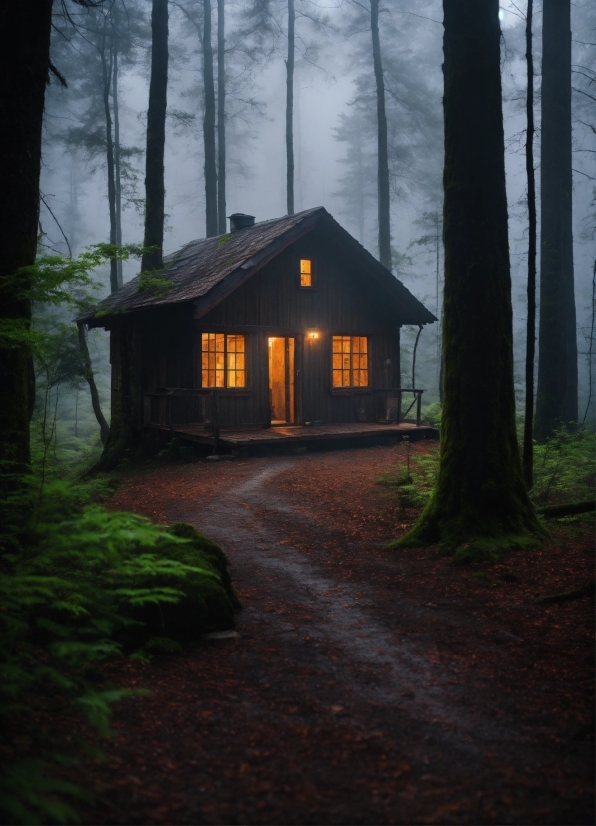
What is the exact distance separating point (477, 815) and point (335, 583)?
3.92 meters

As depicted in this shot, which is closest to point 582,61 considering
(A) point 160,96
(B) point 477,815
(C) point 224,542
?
(A) point 160,96

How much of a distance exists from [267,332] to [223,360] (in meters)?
1.44

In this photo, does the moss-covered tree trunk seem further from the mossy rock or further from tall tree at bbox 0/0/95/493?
the mossy rock

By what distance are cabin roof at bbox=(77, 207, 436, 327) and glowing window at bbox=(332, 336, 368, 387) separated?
1696 millimetres

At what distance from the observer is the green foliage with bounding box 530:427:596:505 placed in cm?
1008

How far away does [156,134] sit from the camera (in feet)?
56.4

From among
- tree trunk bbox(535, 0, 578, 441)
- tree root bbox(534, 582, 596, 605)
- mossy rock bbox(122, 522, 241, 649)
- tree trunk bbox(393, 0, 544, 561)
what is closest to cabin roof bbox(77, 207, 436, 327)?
tree trunk bbox(535, 0, 578, 441)

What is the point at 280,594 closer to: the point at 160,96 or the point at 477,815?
the point at 477,815

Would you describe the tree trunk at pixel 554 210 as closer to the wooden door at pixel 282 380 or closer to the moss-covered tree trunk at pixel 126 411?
the wooden door at pixel 282 380

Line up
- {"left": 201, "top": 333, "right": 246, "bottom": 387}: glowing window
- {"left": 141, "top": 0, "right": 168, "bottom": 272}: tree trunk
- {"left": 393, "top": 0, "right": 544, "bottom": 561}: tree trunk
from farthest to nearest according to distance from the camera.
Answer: {"left": 201, "top": 333, "right": 246, "bottom": 387}: glowing window < {"left": 141, "top": 0, "right": 168, "bottom": 272}: tree trunk < {"left": 393, "top": 0, "right": 544, "bottom": 561}: tree trunk

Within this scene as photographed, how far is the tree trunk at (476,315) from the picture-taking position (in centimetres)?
767

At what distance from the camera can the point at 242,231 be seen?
2031 cm

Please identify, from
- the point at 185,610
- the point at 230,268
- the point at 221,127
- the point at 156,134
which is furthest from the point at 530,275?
the point at 221,127

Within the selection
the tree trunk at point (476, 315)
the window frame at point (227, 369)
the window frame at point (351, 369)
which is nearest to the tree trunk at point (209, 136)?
the window frame at point (351, 369)
